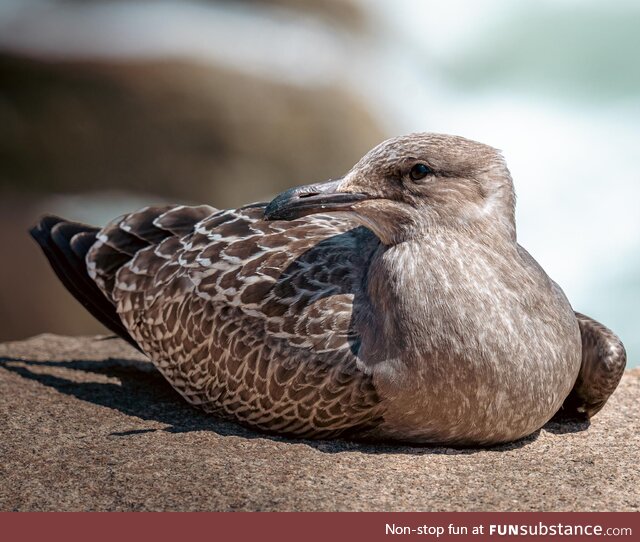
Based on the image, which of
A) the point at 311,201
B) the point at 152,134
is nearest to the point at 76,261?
the point at 311,201

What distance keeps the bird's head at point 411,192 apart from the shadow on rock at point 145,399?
959mm

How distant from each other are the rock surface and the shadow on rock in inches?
0.6

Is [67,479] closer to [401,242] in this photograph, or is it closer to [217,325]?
[217,325]

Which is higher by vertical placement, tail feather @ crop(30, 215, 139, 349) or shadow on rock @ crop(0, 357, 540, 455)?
tail feather @ crop(30, 215, 139, 349)

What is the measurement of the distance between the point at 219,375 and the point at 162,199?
7.65 m

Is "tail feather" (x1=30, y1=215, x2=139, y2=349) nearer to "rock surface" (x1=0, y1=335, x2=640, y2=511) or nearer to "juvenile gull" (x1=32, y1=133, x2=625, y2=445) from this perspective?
"rock surface" (x1=0, y1=335, x2=640, y2=511)

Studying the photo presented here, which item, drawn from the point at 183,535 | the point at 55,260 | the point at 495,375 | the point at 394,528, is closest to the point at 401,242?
the point at 495,375

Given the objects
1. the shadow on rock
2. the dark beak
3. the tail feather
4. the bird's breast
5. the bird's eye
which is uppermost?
the bird's eye

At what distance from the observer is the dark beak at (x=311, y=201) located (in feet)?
14.9

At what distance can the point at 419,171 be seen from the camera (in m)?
4.55

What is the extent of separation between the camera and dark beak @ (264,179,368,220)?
179 inches

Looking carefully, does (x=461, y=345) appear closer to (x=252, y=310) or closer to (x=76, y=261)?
(x=252, y=310)

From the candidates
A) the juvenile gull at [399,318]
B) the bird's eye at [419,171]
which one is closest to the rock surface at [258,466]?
the juvenile gull at [399,318]

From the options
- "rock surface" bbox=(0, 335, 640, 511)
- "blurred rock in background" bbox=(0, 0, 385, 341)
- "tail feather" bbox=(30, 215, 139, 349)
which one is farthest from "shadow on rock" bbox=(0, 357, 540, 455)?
"blurred rock in background" bbox=(0, 0, 385, 341)
